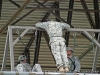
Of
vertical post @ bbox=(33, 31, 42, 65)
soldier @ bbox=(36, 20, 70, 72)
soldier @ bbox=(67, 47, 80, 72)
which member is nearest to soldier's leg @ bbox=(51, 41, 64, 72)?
soldier @ bbox=(36, 20, 70, 72)

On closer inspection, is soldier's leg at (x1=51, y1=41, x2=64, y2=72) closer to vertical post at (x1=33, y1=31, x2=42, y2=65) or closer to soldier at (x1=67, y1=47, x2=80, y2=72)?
soldier at (x1=67, y1=47, x2=80, y2=72)

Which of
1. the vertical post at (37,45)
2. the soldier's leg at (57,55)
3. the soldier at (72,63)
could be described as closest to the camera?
the soldier's leg at (57,55)

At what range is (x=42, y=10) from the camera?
22141mm

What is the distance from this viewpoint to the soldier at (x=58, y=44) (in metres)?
13.8

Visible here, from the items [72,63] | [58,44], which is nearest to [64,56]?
[58,44]

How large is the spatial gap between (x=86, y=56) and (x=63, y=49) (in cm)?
1065

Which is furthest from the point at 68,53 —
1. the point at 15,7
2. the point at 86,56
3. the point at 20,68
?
the point at 86,56

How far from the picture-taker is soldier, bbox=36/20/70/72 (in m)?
13.8

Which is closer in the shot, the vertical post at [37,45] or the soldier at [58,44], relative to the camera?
the soldier at [58,44]

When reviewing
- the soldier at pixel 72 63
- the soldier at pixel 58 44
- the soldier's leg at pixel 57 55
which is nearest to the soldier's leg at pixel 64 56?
the soldier at pixel 58 44

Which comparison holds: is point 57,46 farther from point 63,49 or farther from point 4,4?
point 4,4

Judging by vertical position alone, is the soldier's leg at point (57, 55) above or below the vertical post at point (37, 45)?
above

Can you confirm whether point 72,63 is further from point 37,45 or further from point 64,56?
point 37,45

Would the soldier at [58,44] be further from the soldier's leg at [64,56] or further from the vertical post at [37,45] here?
the vertical post at [37,45]
